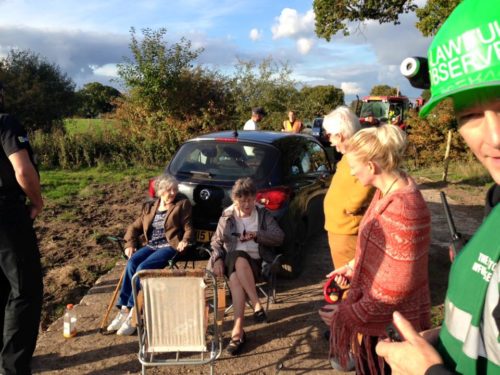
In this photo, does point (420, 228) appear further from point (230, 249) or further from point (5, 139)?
point (5, 139)

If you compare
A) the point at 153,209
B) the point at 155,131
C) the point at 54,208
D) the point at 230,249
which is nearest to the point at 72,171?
the point at 155,131

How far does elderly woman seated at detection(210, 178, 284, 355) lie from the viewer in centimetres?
384

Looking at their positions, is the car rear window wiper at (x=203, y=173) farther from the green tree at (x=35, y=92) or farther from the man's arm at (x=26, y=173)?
the green tree at (x=35, y=92)

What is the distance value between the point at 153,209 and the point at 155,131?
11.0 meters

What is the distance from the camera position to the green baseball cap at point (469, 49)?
0.86m

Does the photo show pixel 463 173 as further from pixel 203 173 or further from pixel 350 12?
pixel 203 173

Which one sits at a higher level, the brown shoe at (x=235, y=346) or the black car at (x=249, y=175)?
the black car at (x=249, y=175)

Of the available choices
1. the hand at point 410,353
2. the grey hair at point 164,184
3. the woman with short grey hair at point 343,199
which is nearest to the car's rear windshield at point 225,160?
the grey hair at point 164,184

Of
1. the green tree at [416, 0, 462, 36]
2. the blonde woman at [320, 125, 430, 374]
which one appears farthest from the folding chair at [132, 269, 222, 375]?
the green tree at [416, 0, 462, 36]

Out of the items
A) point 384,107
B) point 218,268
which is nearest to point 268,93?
point 384,107

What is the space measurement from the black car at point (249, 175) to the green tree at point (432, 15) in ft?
29.4

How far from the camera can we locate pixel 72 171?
503 inches

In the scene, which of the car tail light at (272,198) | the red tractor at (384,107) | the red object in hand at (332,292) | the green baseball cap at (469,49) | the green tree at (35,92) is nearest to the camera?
the green baseball cap at (469,49)

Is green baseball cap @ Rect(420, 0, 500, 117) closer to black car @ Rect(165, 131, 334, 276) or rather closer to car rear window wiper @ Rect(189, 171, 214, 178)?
black car @ Rect(165, 131, 334, 276)
